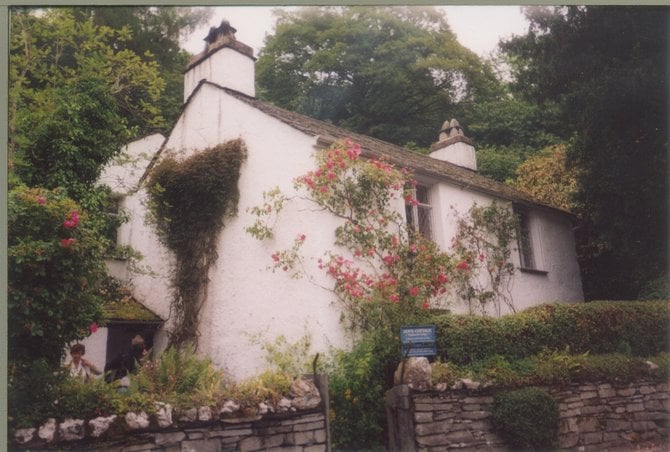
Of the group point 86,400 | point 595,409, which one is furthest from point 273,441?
point 595,409

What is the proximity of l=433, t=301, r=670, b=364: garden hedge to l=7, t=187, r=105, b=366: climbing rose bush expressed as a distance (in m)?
5.50

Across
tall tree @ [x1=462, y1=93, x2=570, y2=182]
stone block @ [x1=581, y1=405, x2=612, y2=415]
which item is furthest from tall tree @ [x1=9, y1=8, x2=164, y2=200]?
tall tree @ [x1=462, y1=93, x2=570, y2=182]

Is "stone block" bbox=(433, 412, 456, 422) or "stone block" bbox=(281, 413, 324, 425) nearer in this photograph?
"stone block" bbox=(281, 413, 324, 425)

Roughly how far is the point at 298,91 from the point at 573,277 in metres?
12.4

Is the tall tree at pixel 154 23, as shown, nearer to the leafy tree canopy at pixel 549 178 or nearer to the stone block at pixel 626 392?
the stone block at pixel 626 392

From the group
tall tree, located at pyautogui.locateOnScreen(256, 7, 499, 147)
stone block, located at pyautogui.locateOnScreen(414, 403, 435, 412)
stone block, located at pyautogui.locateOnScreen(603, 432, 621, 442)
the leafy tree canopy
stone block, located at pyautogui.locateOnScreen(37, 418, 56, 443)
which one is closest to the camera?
stone block, located at pyautogui.locateOnScreen(37, 418, 56, 443)

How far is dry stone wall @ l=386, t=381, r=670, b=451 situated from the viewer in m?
7.54

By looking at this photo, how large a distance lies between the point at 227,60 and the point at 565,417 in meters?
11.6

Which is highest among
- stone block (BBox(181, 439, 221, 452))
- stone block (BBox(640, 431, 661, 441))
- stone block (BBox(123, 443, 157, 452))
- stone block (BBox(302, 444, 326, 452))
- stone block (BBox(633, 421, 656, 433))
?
stone block (BBox(123, 443, 157, 452))

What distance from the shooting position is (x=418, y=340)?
8.00m

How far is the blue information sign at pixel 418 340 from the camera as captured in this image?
7.95 meters

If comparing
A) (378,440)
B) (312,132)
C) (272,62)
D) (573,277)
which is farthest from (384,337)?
(272,62)

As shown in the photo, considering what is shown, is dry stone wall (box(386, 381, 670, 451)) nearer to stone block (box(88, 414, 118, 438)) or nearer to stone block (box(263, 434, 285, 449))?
stone block (box(263, 434, 285, 449))

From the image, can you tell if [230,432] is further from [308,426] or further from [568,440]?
[568,440]
